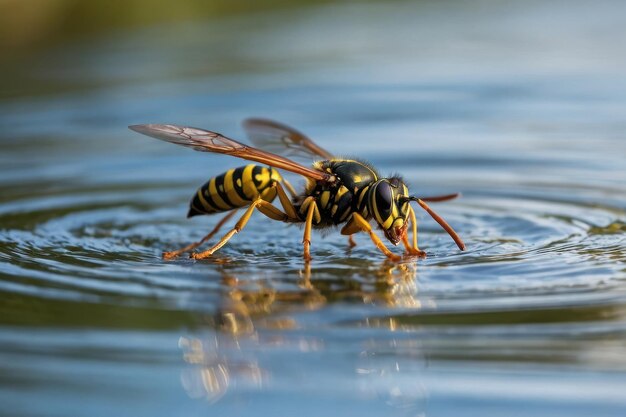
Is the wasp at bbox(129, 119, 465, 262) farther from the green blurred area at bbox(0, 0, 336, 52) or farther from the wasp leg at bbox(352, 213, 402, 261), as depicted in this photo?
the green blurred area at bbox(0, 0, 336, 52)

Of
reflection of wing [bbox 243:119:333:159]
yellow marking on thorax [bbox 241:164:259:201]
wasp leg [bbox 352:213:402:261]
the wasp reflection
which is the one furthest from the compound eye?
reflection of wing [bbox 243:119:333:159]

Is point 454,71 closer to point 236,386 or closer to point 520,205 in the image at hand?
point 520,205

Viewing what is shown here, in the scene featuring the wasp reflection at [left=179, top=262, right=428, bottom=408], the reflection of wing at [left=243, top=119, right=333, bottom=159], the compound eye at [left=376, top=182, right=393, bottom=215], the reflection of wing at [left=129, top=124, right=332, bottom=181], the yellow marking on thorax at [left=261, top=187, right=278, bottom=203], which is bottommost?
the wasp reflection at [left=179, top=262, right=428, bottom=408]

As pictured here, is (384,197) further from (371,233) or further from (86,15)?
(86,15)

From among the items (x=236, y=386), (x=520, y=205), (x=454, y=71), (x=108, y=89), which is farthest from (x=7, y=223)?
(x=454, y=71)

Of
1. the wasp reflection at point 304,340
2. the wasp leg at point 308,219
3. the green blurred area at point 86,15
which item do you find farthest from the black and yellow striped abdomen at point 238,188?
the green blurred area at point 86,15

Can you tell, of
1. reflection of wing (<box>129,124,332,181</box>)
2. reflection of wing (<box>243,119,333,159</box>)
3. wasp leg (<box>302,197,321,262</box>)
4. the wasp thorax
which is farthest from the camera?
reflection of wing (<box>243,119,333,159</box>)

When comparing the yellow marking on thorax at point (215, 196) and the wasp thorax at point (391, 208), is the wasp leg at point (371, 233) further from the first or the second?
the yellow marking on thorax at point (215, 196)

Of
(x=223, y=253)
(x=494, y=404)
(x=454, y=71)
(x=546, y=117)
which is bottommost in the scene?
(x=494, y=404)
